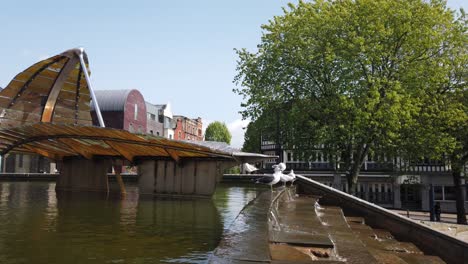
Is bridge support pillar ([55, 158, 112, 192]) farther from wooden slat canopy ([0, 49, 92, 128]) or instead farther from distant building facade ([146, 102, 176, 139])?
distant building facade ([146, 102, 176, 139])

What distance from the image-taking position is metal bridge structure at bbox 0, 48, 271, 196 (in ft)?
62.0

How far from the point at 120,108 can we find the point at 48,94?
29.9 m

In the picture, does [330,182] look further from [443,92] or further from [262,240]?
[262,240]

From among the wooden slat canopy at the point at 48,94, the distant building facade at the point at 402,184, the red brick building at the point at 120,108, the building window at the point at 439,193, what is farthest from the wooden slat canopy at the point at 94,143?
the red brick building at the point at 120,108

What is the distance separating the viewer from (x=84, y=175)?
1062 inches

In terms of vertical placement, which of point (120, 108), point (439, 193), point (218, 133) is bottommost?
point (439, 193)

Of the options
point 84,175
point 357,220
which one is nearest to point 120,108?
point 84,175

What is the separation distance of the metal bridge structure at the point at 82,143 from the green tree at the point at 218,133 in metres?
66.5

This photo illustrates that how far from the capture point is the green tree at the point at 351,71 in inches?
933

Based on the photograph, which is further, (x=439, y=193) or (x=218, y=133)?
(x=218, y=133)

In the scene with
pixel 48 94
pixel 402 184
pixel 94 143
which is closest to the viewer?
pixel 94 143

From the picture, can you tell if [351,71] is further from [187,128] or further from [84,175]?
[187,128]

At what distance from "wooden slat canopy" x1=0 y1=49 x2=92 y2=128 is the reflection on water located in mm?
15892

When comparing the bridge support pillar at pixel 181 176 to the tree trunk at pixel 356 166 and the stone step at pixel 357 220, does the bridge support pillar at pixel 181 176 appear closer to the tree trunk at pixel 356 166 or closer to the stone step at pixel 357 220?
the tree trunk at pixel 356 166
